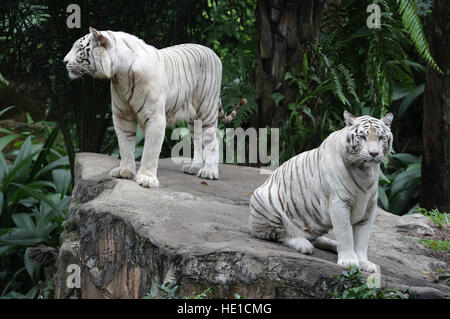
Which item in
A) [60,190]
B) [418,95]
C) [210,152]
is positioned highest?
[418,95]

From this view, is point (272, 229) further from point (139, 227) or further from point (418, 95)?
point (418, 95)

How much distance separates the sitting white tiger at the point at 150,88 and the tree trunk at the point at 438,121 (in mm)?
2686

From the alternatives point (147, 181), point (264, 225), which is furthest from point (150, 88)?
point (264, 225)

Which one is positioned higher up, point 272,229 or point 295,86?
point 295,86

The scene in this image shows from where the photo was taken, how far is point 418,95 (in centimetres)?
849

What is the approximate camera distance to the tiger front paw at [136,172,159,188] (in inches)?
185

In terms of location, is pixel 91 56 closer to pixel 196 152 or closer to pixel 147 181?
pixel 147 181

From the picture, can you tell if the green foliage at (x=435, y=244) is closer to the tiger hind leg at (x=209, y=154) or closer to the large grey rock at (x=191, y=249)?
the large grey rock at (x=191, y=249)

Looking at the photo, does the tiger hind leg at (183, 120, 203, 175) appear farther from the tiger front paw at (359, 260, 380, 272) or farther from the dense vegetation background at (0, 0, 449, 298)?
the tiger front paw at (359, 260, 380, 272)

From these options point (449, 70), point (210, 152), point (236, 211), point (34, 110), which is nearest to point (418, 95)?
point (449, 70)

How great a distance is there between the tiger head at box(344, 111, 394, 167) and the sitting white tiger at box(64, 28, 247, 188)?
6.33ft
